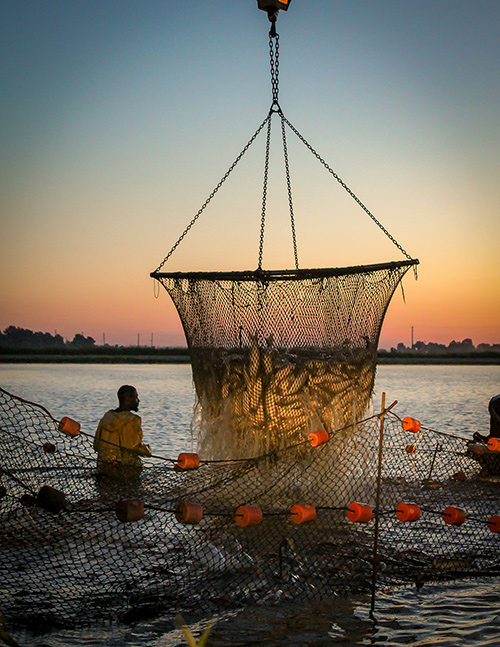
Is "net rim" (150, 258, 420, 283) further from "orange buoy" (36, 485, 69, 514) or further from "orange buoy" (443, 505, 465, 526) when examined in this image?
"orange buoy" (36, 485, 69, 514)

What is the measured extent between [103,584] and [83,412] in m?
15.3

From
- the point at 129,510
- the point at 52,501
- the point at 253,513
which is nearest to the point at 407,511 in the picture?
the point at 253,513

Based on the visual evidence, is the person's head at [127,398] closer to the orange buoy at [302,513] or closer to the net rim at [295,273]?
the net rim at [295,273]

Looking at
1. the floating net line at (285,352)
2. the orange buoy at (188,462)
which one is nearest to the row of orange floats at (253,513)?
the orange buoy at (188,462)

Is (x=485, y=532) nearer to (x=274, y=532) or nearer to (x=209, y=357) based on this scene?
(x=274, y=532)

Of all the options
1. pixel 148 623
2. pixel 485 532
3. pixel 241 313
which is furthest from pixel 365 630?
pixel 241 313

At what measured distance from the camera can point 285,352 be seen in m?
6.91

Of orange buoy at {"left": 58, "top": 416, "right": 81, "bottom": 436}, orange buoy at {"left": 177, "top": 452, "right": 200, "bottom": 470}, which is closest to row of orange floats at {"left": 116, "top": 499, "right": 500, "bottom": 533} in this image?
orange buoy at {"left": 177, "top": 452, "right": 200, "bottom": 470}

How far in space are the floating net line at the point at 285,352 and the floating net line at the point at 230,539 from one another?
0.43 m

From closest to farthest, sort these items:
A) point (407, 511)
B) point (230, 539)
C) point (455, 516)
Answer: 1. point (407, 511)
2. point (455, 516)
3. point (230, 539)

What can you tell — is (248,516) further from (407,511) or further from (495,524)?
(495,524)

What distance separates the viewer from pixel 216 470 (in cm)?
605

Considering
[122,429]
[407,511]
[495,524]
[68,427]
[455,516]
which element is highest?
[68,427]

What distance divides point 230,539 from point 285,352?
201 cm
